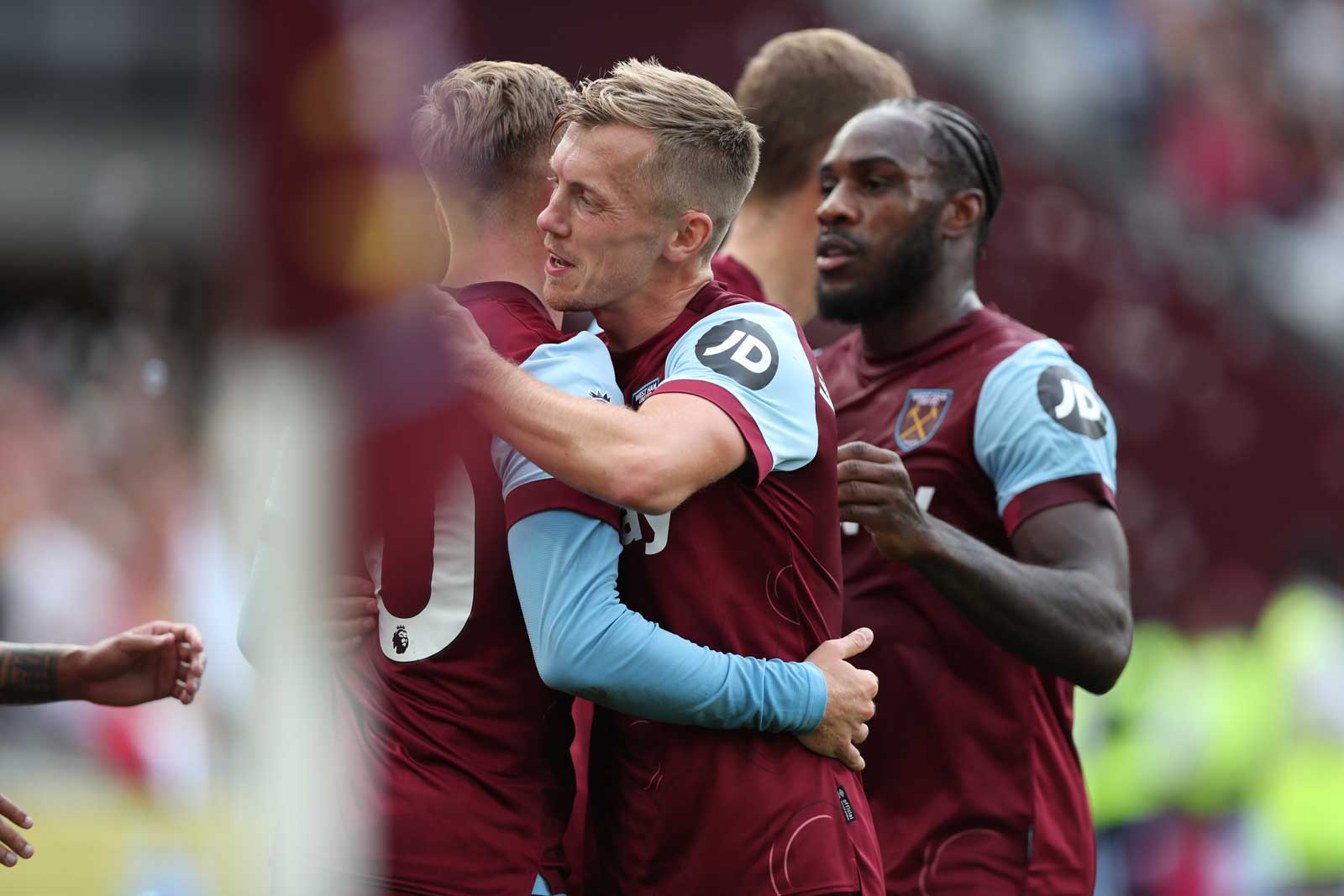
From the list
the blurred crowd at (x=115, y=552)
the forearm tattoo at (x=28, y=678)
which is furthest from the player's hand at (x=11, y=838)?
the blurred crowd at (x=115, y=552)

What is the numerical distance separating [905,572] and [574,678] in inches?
41.5

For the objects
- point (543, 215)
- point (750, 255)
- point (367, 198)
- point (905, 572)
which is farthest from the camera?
point (750, 255)

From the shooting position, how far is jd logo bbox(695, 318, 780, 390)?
2127 millimetres

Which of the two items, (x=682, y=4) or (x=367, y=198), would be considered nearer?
(x=367, y=198)

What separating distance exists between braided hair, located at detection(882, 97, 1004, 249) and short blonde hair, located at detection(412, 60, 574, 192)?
1107mm

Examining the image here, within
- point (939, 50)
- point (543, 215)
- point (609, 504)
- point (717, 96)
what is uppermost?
point (717, 96)

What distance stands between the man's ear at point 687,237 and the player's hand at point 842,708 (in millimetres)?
606

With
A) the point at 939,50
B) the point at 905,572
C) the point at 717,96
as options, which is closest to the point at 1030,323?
the point at 939,50

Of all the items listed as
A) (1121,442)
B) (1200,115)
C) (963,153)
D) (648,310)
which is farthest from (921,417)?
(1200,115)

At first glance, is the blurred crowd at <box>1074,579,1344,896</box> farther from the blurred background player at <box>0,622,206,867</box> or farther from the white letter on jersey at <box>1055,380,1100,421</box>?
the blurred background player at <box>0,622,206,867</box>

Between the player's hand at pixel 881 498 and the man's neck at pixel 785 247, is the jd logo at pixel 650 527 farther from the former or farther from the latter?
the man's neck at pixel 785 247

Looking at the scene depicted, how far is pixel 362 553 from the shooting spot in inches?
84.8

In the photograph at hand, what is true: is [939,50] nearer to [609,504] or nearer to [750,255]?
[750,255]

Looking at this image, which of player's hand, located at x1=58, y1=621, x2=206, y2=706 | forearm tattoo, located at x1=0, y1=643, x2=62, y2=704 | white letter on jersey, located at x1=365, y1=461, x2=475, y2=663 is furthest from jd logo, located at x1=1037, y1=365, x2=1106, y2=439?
forearm tattoo, located at x1=0, y1=643, x2=62, y2=704
